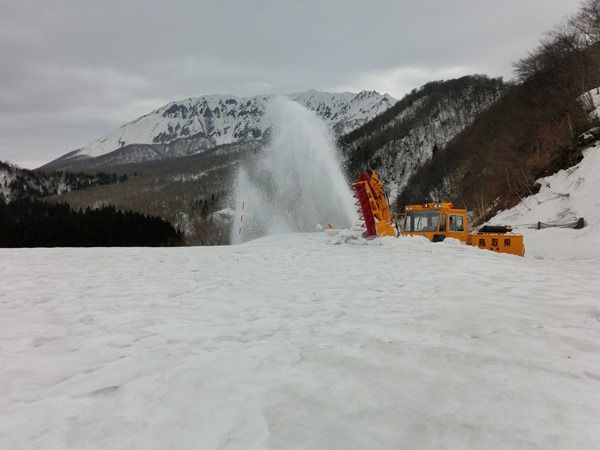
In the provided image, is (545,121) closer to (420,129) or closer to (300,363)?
(300,363)

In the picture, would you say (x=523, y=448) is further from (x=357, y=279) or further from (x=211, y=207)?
(x=211, y=207)

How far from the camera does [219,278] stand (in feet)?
26.0

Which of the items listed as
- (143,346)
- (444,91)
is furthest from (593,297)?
(444,91)

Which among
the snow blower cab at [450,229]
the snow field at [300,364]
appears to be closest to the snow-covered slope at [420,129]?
the snow blower cab at [450,229]

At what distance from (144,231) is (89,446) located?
9202 centimetres

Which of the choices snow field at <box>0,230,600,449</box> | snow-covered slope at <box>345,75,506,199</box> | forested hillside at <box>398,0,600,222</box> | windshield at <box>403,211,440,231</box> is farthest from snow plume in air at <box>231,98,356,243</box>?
snow-covered slope at <box>345,75,506,199</box>

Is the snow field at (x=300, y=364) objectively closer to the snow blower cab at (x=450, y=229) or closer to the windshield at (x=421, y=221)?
the snow blower cab at (x=450, y=229)

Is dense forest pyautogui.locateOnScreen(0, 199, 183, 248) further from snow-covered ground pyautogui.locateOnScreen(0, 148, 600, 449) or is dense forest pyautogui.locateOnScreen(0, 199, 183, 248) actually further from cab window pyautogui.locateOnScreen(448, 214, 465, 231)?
snow-covered ground pyautogui.locateOnScreen(0, 148, 600, 449)

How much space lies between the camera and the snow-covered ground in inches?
92.6

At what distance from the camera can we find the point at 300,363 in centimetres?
337

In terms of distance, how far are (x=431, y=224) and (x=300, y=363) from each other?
12461 millimetres

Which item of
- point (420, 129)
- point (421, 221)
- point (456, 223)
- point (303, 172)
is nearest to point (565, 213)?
point (456, 223)

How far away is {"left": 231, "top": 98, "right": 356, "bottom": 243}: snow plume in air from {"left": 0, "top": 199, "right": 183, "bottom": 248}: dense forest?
2619 inches

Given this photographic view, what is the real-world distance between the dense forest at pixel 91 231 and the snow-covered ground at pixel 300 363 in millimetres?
85303
